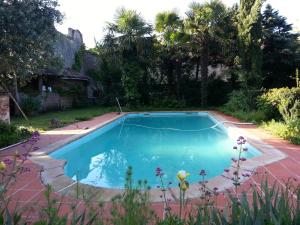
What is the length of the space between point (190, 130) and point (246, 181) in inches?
334

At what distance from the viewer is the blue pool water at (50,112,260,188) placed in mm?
7120

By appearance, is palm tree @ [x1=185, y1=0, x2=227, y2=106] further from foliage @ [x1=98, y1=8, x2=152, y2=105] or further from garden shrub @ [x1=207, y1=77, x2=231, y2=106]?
foliage @ [x1=98, y1=8, x2=152, y2=105]

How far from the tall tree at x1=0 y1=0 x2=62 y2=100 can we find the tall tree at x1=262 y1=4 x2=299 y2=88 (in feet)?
43.4

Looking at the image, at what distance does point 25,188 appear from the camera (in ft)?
16.3

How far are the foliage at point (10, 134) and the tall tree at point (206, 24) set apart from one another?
1209cm

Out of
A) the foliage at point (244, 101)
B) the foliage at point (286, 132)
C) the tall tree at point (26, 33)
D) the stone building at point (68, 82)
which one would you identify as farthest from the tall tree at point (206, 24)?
the tall tree at point (26, 33)

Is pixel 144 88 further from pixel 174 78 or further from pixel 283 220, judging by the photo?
pixel 283 220

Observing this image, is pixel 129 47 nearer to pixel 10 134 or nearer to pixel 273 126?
pixel 273 126

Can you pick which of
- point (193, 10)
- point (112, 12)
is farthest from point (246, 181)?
point (112, 12)

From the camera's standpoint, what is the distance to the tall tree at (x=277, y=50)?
18.4 metres

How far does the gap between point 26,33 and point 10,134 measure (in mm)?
2860

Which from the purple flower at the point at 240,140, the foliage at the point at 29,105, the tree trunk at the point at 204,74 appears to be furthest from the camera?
the tree trunk at the point at 204,74

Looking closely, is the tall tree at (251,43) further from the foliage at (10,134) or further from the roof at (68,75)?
the roof at (68,75)

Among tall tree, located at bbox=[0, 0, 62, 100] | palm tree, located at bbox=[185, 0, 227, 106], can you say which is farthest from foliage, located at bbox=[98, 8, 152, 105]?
tall tree, located at bbox=[0, 0, 62, 100]
